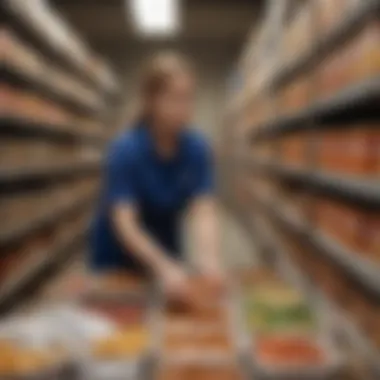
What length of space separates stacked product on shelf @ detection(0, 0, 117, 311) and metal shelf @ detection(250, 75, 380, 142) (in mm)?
1604

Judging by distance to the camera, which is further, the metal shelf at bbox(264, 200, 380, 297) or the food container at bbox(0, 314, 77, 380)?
the metal shelf at bbox(264, 200, 380, 297)

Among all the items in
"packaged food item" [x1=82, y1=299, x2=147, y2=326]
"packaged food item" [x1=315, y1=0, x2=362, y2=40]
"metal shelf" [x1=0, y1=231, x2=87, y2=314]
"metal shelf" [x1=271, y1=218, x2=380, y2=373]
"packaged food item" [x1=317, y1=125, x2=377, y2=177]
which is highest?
"packaged food item" [x1=315, y1=0, x2=362, y2=40]

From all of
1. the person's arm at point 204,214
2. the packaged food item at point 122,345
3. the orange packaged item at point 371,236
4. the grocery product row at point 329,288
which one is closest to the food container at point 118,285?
the person's arm at point 204,214

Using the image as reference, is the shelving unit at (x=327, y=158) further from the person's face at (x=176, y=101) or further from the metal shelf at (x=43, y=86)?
the metal shelf at (x=43, y=86)

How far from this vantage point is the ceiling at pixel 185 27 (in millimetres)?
11406

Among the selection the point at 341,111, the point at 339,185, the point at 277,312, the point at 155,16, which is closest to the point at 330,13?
the point at 341,111

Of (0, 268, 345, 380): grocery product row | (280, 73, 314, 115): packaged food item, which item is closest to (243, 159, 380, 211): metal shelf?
(280, 73, 314, 115): packaged food item

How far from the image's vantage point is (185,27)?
1281cm

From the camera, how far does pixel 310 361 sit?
214 centimetres

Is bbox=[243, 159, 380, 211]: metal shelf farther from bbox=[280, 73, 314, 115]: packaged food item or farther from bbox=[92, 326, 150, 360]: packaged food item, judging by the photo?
bbox=[92, 326, 150, 360]: packaged food item

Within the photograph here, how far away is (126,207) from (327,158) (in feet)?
5.62

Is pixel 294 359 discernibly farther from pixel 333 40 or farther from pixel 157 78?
pixel 333 40

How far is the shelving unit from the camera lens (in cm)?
351

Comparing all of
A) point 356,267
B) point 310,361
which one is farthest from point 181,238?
point 310,361
